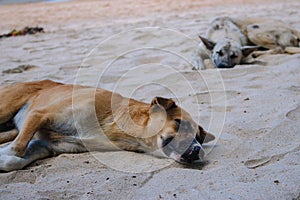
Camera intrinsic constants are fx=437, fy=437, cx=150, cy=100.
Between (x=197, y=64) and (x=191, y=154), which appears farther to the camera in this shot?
(x=197, y=64)

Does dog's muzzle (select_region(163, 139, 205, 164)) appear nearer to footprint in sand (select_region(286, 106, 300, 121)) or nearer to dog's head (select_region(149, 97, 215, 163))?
dog's head (select_region(149, 97, 215, 163))

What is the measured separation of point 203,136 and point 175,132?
0.30 meters

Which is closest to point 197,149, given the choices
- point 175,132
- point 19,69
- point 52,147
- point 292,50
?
point 175,132

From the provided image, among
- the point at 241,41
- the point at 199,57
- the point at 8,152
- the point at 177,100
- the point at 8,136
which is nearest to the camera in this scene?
the point at 8,152

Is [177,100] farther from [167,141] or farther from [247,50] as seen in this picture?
[247,50]

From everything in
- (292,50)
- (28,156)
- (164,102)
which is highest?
(164,102)

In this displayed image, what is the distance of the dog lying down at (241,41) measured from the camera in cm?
575

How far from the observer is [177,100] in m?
4.05

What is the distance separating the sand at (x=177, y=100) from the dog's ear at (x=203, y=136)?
68mm

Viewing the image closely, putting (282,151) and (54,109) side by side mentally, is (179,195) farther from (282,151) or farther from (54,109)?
(54,109)

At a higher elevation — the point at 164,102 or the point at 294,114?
the point at 164,102

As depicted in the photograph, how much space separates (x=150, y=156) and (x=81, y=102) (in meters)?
0.61

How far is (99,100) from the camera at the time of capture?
3150 mm

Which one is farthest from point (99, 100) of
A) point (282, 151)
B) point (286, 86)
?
point (286, 86)
